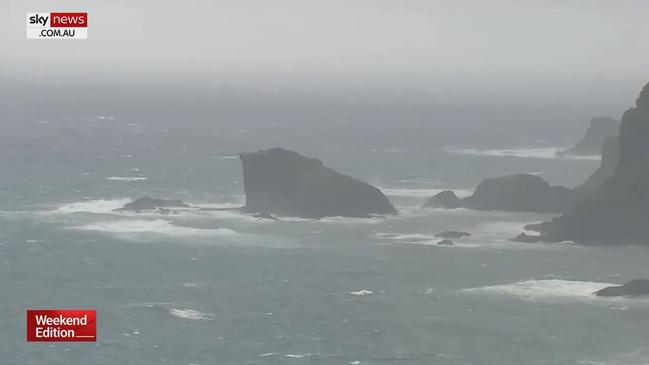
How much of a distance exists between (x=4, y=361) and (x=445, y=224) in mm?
80350

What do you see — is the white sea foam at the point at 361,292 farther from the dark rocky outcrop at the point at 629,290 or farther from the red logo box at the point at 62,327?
the red logo box at the point at 62,327

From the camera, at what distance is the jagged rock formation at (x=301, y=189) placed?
194125 mm

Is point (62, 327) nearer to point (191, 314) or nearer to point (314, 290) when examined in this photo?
point (191, 314)

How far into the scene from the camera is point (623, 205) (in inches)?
6777

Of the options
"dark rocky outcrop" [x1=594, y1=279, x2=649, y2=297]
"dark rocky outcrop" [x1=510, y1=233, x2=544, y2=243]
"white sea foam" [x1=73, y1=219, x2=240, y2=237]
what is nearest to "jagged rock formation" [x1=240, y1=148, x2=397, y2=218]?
"white sea foam" [x1=73, y1=219, x2=240, y2=237]

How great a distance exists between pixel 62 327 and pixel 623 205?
225 feet

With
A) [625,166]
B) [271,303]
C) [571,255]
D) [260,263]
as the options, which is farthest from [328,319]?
[625,166]

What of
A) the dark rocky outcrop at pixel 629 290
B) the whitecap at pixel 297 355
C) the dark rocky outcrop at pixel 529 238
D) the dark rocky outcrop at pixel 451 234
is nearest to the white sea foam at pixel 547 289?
the dark rocky outcrop at pixel 629 290

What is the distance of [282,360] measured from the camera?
120 metres

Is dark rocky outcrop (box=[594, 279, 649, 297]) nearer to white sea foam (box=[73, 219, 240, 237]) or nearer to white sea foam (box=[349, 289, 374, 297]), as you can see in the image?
white sea foam (box=[349, 289, 374, 297])

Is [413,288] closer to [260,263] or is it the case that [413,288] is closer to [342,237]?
[260,263]

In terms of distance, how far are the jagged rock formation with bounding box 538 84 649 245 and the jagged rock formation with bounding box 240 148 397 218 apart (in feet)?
91.3

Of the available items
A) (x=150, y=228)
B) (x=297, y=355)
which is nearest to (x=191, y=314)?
(x=297, y=355)

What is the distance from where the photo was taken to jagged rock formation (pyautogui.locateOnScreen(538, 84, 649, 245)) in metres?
172
